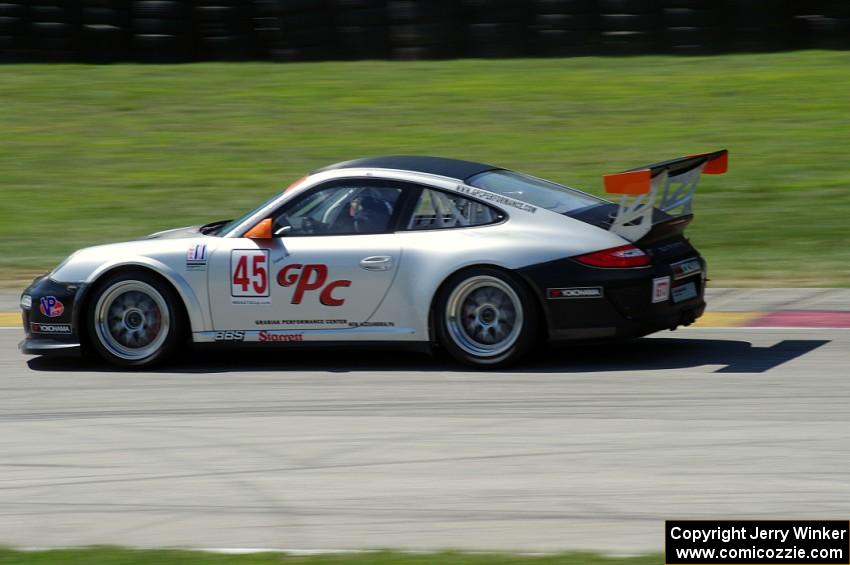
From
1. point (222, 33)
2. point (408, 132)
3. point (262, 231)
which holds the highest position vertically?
point (222, 33)

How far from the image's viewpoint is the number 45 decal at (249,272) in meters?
8.22

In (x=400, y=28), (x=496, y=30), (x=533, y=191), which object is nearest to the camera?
(x=533, y=191)

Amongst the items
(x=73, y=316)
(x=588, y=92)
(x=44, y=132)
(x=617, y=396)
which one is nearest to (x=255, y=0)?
(x=44, y=132)

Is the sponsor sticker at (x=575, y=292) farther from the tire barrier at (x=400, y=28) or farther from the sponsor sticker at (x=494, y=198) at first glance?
the tire barrier at (x=400, y=28)

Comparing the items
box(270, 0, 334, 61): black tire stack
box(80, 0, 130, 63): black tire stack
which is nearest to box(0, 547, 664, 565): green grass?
box(270, 0, 334, 61): black tire stack

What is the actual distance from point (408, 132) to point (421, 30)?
7.56ft

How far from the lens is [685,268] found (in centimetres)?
813

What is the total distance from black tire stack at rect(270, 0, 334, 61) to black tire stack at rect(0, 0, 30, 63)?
3.73 meters

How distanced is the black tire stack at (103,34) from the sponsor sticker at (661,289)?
1307cm

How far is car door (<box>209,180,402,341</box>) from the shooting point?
8.09 m

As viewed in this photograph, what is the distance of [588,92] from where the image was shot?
18.4 metres

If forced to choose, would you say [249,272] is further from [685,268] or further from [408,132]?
[408,132]

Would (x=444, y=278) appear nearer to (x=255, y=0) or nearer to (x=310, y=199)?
(x=310, y=199)

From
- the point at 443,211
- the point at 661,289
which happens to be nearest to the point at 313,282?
the point at 443,211
